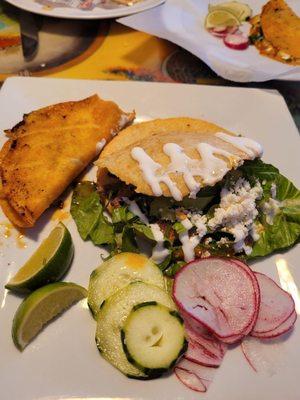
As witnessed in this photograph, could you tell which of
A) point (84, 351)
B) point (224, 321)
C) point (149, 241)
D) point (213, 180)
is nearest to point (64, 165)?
point (149, 241)

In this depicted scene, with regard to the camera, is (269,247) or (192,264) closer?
(192,264)

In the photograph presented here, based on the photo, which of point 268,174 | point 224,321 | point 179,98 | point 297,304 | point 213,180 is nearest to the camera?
point 224,321

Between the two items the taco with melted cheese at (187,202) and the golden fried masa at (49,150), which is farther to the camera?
the golden fried masa at (49,150)

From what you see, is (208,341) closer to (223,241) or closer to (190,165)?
(223,241)

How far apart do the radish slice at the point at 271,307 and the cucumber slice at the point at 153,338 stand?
37cm

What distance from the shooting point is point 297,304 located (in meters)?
2.10

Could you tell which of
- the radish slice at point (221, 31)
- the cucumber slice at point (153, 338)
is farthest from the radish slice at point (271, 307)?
the radish slice at point (221, 31)

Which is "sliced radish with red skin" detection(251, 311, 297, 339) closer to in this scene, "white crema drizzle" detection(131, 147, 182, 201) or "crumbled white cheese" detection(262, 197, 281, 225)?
"crumbled white cheese" detection(262, 197, 281, 225)

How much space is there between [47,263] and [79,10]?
258cm

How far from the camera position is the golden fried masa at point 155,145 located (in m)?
2.29

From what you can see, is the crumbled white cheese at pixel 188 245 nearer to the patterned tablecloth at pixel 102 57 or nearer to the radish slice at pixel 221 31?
the patterned tablecloth at pixel 102 57

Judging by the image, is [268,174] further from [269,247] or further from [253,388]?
[253,388]

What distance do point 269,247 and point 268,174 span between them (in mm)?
462

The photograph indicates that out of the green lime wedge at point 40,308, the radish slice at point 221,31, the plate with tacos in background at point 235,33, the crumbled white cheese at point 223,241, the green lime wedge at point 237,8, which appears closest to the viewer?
the green lime wedge at point 40,308
